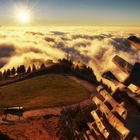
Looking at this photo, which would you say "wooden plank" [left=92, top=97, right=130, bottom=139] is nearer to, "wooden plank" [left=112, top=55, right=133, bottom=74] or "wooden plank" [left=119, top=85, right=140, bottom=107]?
"wooden plank" [left=119, top=85, right=140, bottom=107]

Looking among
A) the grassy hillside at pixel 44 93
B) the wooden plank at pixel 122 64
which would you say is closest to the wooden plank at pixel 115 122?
the wooden plank at pixel 122 64

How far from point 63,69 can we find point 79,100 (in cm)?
3062

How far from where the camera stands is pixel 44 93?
47375mm

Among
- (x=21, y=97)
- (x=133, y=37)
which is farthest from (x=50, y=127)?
(x=21, y=97)

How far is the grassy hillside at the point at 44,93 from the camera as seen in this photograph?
4089 cm

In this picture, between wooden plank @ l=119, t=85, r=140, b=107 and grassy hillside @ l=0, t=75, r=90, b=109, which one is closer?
wooden plank @ l=119, t=85, r=140, b=107

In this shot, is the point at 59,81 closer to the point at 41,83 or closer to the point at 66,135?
the point at 41,83

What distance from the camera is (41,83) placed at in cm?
5528

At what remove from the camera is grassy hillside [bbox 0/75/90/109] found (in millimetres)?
40891

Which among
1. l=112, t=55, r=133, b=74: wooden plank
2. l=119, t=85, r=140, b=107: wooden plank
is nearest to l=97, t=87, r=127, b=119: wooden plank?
l=119, t=85, r=140, b=107: wooden plank

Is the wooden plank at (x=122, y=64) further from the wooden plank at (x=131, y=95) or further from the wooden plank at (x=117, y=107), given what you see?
the wooden plank at (x=117, y=107)

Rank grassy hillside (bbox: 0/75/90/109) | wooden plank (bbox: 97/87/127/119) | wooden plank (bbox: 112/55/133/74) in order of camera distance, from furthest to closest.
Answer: grassy hillside (bbox: 0/75/90/109) → wooden plank (bbox: 112/55/133/74) → wooden plank (bbox: 97/87/127/119)

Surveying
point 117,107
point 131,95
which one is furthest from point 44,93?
point 131,95

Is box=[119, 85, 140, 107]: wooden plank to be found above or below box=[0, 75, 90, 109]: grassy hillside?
above
